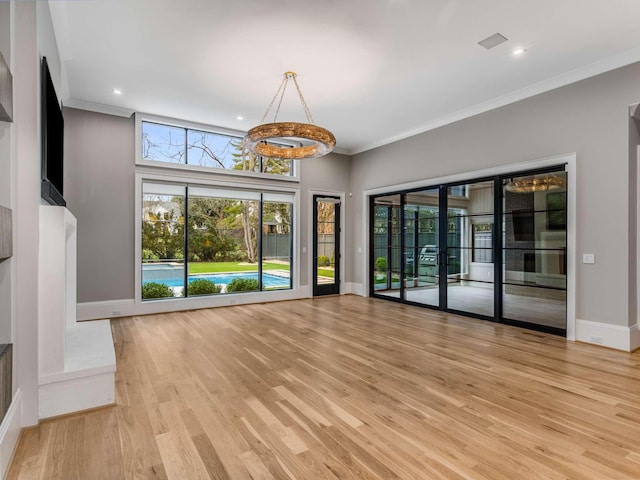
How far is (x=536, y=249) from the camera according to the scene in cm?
508

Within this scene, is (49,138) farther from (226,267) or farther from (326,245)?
(326,245)

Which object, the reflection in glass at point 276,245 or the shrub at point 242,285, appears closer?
the shrub at point 242,285

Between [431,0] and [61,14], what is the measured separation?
11.8ft

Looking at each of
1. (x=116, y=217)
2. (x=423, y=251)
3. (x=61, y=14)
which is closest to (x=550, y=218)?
(x=423, y=251)

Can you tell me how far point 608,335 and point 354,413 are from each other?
3.69 meters

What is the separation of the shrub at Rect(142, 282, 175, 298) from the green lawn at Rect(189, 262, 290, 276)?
0.51 m

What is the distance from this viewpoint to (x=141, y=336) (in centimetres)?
472

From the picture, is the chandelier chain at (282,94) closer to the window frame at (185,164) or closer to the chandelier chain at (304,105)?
the chandelier chain at (304,105)

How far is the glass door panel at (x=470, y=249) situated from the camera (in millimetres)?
5684

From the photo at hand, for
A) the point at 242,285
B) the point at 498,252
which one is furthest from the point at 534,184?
the point at 242,285

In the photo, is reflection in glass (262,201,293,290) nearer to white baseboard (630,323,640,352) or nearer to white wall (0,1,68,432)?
white wall (0,1,68,432)

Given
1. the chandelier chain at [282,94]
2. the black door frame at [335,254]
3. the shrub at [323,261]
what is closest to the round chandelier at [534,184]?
the chandelier chain at [282,94]

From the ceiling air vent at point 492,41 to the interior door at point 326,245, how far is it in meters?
4.73

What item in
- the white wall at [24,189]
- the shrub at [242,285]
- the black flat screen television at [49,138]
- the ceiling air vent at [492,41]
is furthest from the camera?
the shrub at [242,285]
